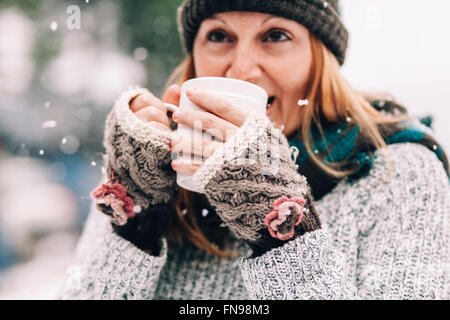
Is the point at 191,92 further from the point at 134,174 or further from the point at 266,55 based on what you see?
the point at 266,55

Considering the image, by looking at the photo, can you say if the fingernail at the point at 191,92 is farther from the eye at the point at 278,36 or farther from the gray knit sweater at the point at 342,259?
the eye at the point at 278,36

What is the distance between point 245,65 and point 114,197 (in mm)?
438

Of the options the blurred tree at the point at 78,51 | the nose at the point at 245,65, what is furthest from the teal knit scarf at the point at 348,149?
the blurred tree at the point at 78,51

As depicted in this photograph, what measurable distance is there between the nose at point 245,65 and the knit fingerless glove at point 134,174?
0.24 meters

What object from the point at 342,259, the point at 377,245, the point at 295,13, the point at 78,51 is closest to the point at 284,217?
the point at 342,259

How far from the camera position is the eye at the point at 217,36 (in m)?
0.95

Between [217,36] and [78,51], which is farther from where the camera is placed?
[78,51]

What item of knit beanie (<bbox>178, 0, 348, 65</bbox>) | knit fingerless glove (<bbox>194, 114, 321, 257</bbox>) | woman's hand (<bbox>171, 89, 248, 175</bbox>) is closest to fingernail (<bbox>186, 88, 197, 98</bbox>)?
woman's hand (<bbox>171, 89, 248, 175</bbox>)

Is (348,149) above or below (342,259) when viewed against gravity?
above

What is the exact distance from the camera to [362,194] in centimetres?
88

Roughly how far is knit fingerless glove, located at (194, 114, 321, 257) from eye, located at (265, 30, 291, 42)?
14.3 inches

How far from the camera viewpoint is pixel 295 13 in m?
0.90

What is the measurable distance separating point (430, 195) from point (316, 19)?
51cm
